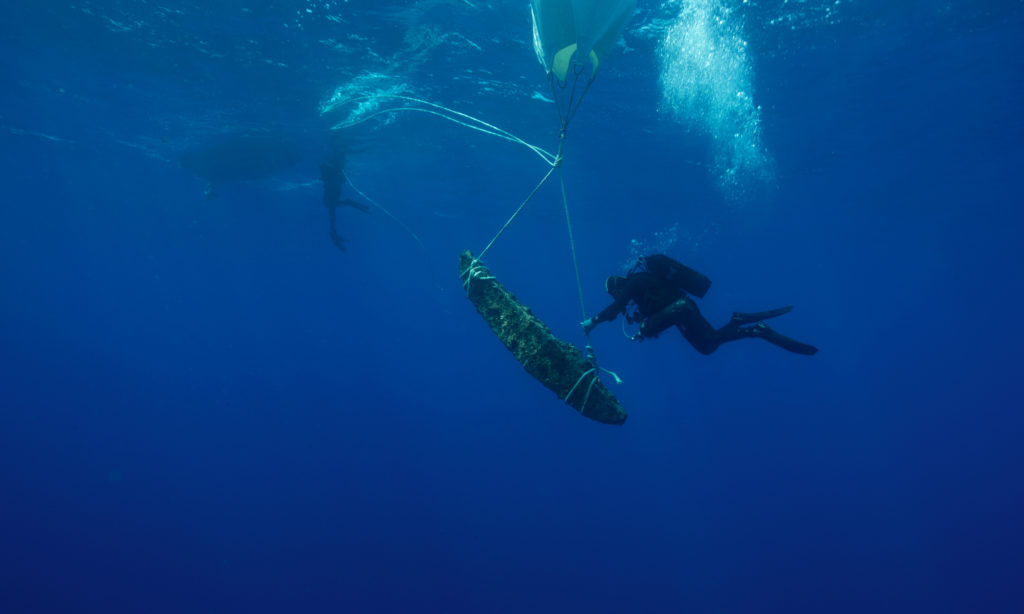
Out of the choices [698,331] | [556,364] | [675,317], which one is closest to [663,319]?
→ [675,317]

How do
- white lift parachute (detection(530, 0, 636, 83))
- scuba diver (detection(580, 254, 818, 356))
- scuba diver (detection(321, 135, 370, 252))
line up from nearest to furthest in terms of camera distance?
white lift parachute (detection(530, 0, 636, 83)) < scuba diver (detection(580, 254, 818, 356)) < scuba diver (detection(321, 135, 370, 252))

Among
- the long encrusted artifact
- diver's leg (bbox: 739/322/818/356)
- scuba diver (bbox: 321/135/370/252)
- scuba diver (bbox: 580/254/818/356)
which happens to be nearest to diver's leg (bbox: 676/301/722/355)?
scuba diver (bbox: 580/254/818/356)

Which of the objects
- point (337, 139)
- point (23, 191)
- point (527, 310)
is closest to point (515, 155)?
point (337, 139)

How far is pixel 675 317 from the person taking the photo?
592 cm

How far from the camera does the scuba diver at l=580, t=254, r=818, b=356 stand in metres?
5.99

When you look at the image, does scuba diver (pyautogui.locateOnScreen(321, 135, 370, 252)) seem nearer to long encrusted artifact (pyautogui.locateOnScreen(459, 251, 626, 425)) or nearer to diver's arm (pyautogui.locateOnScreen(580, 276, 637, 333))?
diver's arm (pyautogui.locateOnScreen(580, 276, 637, 333))

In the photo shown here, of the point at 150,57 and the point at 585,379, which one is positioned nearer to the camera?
the point at 585,379

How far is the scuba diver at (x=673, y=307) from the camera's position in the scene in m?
5.99

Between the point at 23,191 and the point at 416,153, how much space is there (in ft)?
106

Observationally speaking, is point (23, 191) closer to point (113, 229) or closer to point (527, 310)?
point (113, 229)

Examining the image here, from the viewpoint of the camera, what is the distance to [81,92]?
697 inches

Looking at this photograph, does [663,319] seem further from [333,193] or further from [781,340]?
[333,193]

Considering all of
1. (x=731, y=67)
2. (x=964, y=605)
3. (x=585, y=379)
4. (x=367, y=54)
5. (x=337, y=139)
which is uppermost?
(x=731, y=67)

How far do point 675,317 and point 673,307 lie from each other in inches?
5.3
